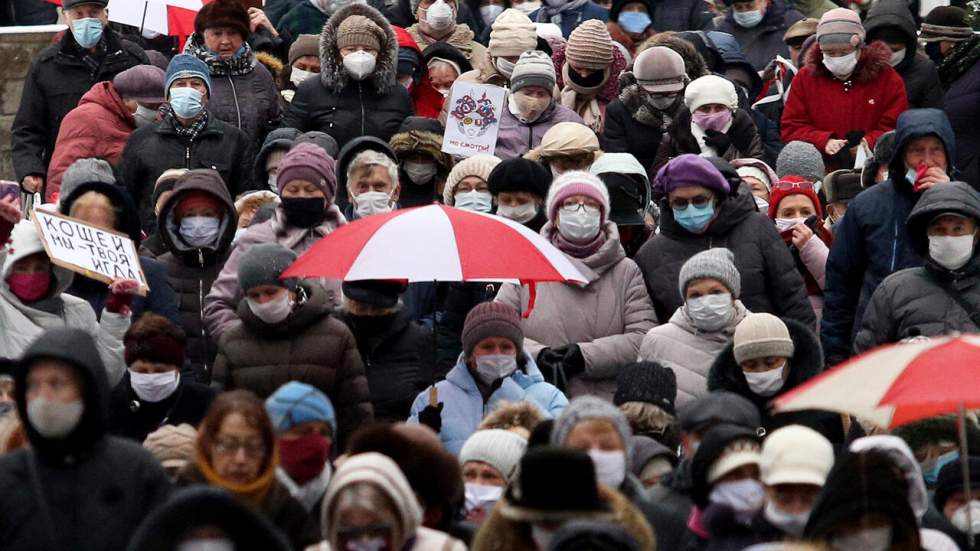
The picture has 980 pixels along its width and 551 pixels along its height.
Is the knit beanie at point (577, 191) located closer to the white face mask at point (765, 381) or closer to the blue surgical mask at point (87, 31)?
the white face mask at point (765, 381)

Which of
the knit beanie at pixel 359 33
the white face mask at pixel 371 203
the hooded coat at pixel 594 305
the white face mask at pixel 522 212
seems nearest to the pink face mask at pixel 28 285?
the hooded coat at pixel 594 305

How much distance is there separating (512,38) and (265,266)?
5778mm

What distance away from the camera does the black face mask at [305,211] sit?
523 inches

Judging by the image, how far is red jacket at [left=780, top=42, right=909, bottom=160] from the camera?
55.1ft

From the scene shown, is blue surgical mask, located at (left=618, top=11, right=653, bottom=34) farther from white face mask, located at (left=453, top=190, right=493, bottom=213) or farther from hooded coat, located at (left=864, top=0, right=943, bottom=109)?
white face mask, located at (left=453, top=190, right=493, bottom=213)

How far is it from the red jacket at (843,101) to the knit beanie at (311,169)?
436 cm

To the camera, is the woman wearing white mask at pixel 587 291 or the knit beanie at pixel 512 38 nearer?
Answer: the woman wearing white mask at pixel 587 291

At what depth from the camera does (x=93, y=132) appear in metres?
16.1

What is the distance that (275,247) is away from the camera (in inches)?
472

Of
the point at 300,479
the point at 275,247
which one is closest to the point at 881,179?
the point at 275,247

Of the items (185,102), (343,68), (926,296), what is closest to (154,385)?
(926,296)

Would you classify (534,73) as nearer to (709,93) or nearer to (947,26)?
(709,93)

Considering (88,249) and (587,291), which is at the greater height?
(88,249)

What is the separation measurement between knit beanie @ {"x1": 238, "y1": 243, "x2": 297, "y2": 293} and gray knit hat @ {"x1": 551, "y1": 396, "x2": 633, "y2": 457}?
2156 millimetres
